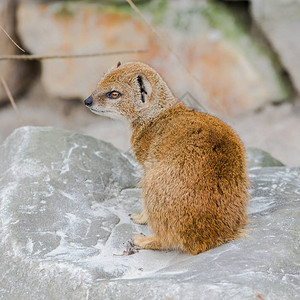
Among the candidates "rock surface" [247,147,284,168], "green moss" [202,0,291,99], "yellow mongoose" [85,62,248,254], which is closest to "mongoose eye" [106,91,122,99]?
"yellow mongoose" [85,62,248,254]

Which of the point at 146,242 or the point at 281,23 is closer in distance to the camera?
the point at 146,242

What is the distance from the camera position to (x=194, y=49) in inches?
152

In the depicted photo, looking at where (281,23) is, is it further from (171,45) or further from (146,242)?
(146,242)

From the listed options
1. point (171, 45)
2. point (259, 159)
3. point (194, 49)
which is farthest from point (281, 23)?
point (259, 159)

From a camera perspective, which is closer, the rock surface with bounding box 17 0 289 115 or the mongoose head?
the mongoose head

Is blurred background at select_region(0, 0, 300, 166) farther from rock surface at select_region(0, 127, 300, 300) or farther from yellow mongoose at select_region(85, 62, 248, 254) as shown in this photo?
yellow mongoose at select_region(85, 62, 248, 254)

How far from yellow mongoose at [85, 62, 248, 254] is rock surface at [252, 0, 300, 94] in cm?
177

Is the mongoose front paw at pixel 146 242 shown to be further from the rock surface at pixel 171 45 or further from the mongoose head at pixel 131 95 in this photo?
the rock surface at pixel 171 45

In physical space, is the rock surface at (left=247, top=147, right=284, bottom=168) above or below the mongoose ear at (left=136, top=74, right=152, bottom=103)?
below

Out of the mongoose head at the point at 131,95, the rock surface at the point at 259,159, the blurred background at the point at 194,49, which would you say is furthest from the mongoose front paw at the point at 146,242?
the blurred background at the point at 194,49

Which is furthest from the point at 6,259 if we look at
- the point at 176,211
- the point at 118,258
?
the point at 176,211

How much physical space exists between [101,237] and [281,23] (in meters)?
2.35

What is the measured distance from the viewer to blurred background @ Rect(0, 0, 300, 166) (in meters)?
3.76

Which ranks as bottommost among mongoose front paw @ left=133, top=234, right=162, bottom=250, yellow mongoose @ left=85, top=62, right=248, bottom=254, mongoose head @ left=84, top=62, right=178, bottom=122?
mongoose front paw @ left=133, top=234, right=162, bottom=250
